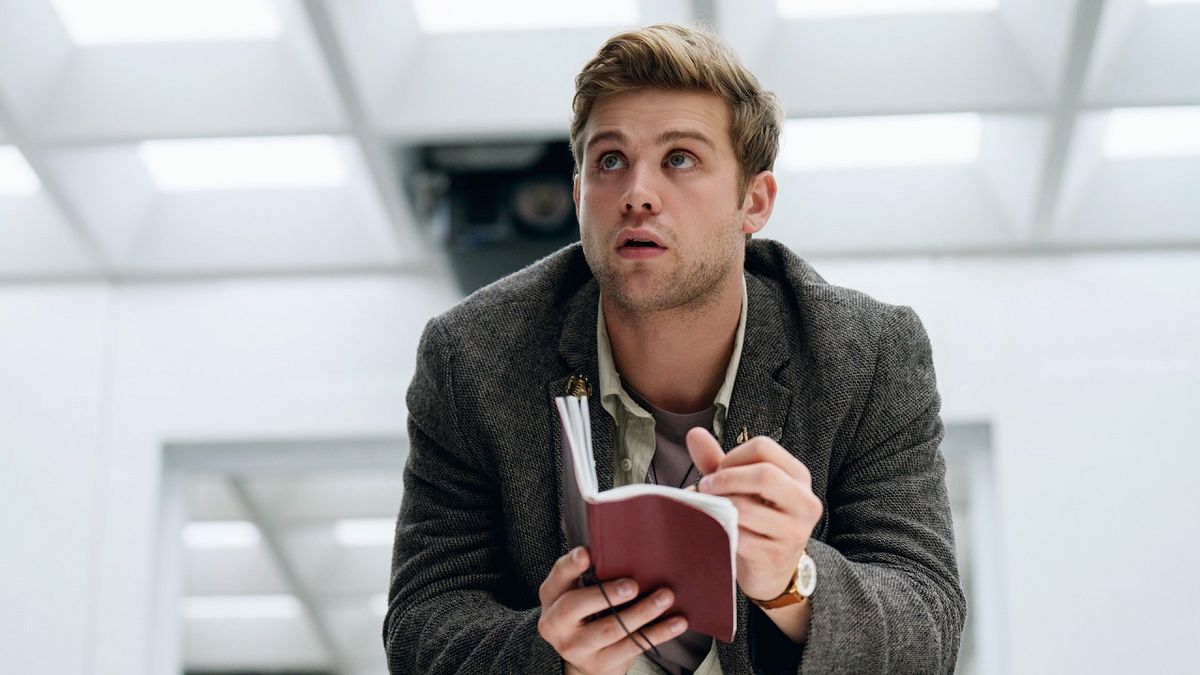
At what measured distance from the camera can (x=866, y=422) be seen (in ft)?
6.72

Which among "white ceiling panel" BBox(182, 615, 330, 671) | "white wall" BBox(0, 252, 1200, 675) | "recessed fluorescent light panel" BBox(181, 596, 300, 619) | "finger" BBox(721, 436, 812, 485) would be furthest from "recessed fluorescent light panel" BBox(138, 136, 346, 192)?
"finger" BBox(721, 436, 812, 485)

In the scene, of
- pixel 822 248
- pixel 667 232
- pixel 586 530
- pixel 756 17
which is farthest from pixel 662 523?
pixel 822 248

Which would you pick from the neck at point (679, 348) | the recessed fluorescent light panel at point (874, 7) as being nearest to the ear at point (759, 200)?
the neck at point (679, 348)

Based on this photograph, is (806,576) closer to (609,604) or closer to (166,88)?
(609,604)

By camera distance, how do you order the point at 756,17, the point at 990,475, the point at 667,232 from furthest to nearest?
the point at 990,475, the point at 756,17, the point at 667,232

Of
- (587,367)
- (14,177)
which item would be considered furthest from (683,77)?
(14,177)

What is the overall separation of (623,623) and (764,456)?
0.25 m

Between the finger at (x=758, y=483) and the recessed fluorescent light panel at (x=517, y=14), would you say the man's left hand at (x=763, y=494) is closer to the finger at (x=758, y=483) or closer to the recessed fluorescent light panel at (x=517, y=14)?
the finger at (x=758, y=483)

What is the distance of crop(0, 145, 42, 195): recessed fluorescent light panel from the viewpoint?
4578mm

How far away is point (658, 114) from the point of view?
2.10m

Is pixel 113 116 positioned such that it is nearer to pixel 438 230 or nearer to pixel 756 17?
pixel 438 230

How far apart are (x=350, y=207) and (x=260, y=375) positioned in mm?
585

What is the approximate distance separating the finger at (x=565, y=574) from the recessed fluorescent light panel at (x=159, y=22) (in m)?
2.73

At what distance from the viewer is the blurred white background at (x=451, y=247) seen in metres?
3.85
